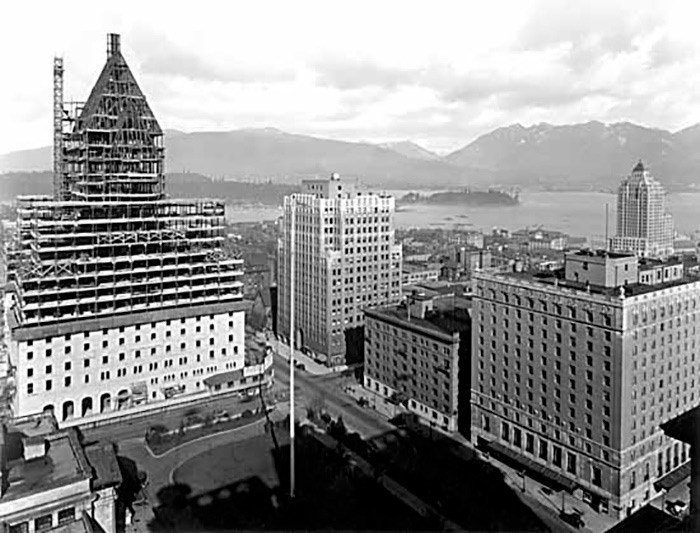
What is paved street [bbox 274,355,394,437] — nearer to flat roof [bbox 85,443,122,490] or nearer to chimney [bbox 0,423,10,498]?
flat roof [bbox 85,443,122,490]

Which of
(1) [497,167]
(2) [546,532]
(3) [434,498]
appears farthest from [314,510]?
(1) [497,167]

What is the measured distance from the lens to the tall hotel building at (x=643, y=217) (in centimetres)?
876

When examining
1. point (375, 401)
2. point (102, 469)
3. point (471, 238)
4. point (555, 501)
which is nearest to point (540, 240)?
point (471, 238)

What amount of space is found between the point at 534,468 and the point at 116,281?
3.75 metres

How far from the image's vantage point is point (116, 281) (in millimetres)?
5809

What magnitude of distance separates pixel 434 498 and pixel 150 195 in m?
3.78

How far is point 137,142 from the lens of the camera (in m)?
6.30

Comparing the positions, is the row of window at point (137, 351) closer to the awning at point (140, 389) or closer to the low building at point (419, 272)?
the awning at point (140, 389)

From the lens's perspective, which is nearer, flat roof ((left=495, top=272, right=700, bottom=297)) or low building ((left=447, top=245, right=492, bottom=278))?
flat roof ((left=495, top=272, right=700, bottom=297))

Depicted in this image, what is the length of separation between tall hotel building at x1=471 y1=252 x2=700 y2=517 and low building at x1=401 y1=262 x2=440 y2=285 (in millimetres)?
4862

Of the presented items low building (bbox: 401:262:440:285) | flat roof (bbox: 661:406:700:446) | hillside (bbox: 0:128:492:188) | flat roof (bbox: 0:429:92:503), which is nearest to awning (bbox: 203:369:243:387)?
hillside (bbox: 0:128:492:188)

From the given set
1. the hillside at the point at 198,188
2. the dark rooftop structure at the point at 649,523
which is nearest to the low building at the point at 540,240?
the hillside at the point at 198,188

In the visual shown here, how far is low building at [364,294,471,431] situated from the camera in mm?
5641

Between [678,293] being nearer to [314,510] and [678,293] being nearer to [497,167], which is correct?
[314,510]
